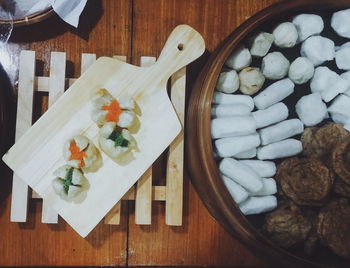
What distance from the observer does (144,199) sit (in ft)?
5.90

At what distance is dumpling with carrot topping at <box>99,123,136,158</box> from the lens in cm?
166

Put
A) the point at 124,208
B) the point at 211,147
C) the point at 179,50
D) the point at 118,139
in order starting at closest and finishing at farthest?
the point at 211,147
the point at 118,139
the point at 179,50
the point at 124,208

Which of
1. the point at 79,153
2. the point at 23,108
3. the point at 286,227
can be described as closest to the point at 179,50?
the point at 79,153

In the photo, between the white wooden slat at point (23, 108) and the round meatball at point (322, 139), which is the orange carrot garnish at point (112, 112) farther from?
the round meatball at point (322, 139)

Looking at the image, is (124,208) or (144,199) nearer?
(144,199)

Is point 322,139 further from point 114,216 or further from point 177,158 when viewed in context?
point 114,216

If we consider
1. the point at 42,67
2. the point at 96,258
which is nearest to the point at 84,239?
the point at 96,258

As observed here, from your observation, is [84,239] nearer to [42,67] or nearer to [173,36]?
[42,67]

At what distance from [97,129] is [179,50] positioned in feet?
1.54

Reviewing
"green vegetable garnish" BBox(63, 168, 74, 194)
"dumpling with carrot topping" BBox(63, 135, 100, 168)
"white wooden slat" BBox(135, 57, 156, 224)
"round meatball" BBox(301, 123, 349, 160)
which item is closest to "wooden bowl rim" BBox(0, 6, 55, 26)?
"dumpling with carrot topping" BBox(63, 135, 100, 168)

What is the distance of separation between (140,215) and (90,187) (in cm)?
25

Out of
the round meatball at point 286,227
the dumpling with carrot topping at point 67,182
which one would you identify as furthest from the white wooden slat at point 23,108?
the round meatball at point 286,227

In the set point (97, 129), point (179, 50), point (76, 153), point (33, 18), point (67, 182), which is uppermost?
point (33, 18)

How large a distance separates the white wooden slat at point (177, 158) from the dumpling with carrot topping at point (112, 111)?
21 centimetres
